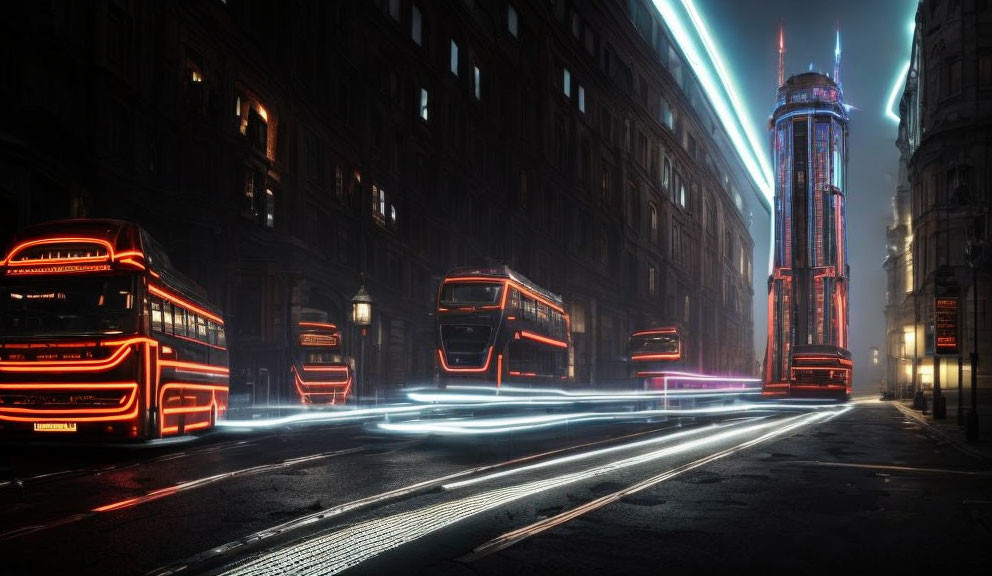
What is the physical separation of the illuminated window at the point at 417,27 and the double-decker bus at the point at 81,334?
35721 mm

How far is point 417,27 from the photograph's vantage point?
1916 inches

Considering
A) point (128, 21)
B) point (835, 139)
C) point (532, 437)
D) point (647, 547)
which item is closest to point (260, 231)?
point (128, 21)

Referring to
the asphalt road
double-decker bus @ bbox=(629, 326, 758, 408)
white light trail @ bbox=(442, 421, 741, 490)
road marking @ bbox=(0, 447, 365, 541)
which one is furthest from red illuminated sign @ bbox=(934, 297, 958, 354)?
road marking @ bbox=(0, 447, 365, 541)

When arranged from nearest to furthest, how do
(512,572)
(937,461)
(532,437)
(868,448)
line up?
1. (512,572)
2. (937,461)
3. (868,448)
4. (532,437)

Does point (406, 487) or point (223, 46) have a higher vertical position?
point (223, 46)

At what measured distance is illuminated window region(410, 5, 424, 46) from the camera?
1897 inches

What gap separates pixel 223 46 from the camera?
33219 millimetres

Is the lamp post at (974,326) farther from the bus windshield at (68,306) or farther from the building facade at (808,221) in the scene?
the building facade at (808,221)

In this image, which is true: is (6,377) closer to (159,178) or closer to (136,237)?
(136,237)

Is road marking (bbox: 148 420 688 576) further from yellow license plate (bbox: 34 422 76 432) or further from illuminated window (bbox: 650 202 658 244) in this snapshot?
illuminated window (bbox: 650 202 658 244)

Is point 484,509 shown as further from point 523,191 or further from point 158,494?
point 523,191

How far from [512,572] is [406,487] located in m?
4.50

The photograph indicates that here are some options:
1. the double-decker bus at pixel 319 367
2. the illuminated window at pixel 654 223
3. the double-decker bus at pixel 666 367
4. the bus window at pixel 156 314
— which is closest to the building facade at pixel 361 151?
the illuminated window at pixel 654 223

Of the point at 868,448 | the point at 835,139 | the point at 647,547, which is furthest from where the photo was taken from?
the point at 835,139
